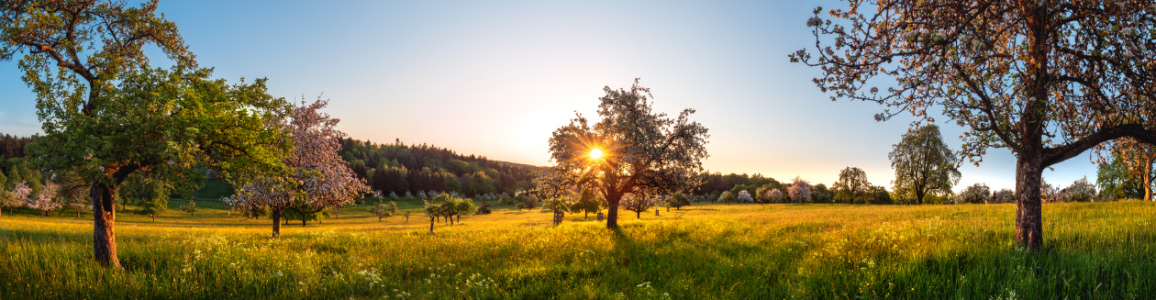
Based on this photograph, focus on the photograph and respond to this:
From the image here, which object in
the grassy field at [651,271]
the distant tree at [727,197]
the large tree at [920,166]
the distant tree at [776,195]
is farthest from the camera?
the distant tree at [727,197]

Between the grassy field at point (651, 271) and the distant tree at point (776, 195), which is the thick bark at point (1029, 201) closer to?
the grassy field at point (651, 271)

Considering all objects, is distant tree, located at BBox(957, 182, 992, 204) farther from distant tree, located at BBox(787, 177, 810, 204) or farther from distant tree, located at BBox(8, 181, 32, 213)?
distant tree, located at BBox(8, 181, 32, 213)

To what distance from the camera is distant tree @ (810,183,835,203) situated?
10875cm

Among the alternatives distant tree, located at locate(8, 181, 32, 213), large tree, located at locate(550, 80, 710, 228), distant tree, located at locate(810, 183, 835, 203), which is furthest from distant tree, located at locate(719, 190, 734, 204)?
distant tree, located at locate(8, 181, 32, 213)

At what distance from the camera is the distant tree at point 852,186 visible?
9225cm

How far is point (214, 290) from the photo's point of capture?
316 inches

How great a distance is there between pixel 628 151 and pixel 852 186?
94700mm

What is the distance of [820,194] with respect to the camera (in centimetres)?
10825

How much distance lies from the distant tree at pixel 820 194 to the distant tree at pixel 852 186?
13019 millimetres

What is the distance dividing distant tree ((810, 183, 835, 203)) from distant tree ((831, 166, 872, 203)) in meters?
13.0

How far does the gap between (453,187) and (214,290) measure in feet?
631

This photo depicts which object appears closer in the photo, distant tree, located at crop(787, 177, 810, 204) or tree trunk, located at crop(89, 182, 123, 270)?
tree trunk, located at crop(89, 182, 123, 270)

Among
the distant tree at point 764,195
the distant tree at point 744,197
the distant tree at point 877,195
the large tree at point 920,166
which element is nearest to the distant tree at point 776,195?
the distant tree at point 764,195

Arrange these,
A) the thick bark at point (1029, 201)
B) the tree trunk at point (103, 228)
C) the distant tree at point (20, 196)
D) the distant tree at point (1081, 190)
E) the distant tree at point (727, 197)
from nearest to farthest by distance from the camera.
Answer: the thick bark at point (1029, 201) → the tree trunk at point (103, 228) → the distant tree at point (20, 196) → the distant tree at point (1081, 190) → the distant tree at point (727, 197)
